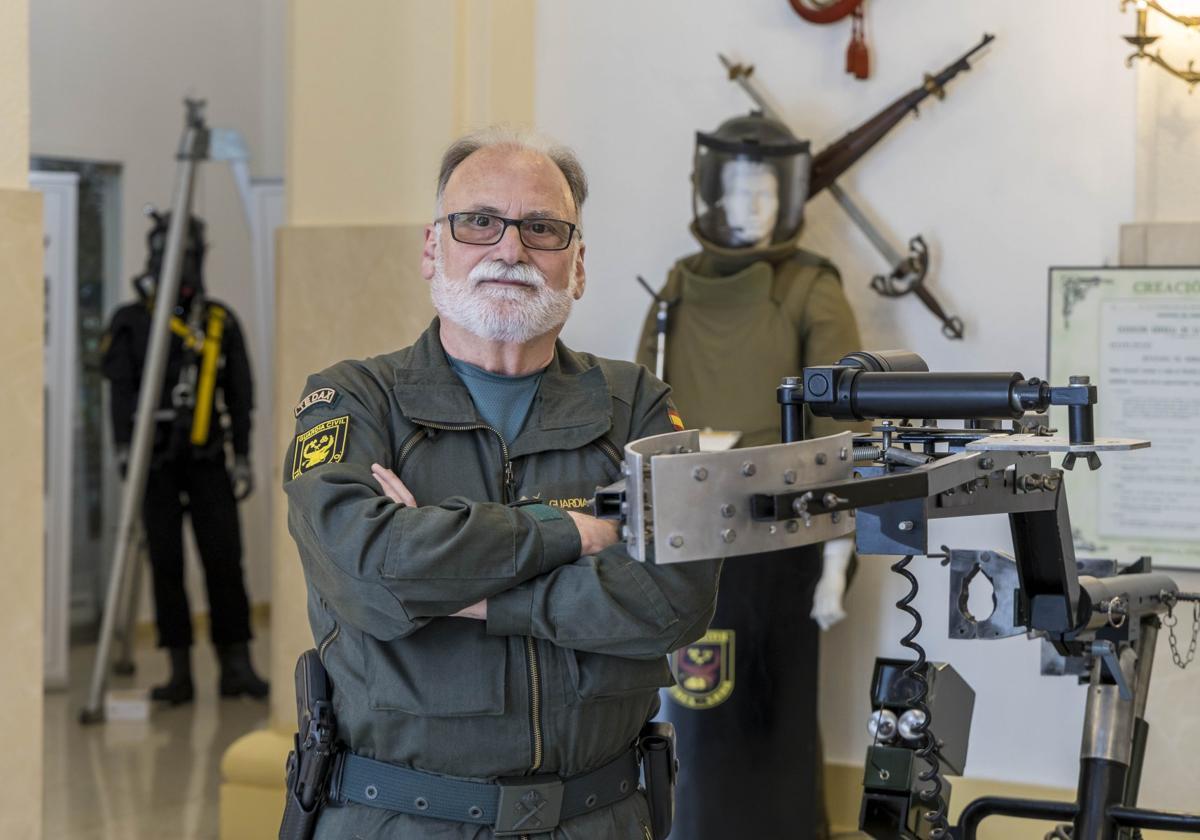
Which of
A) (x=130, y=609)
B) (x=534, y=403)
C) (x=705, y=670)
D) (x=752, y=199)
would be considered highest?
(x=752, y=199)

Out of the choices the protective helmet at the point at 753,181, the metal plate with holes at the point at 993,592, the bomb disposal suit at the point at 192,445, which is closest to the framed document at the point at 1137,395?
the protective helmet at the point at 753,181

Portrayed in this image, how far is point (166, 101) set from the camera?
6.90 meters

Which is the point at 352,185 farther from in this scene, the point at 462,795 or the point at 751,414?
the point at 462,795

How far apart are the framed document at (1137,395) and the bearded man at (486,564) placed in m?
2.00

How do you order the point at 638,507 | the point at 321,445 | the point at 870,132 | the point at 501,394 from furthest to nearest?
the point at 870,132
the point at 501,394
the point at 321,445
the point at 638,507

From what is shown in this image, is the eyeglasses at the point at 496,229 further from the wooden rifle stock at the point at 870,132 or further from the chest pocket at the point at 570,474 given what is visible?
the wooden rifle stock at the point at 870,132

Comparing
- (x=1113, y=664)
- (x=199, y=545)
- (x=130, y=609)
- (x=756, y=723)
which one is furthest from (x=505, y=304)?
(x=130, y=609)

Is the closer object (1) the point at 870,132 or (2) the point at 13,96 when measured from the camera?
(2) the point at 13,96

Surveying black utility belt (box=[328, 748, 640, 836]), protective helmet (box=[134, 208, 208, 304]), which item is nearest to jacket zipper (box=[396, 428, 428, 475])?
black utility belt (box=[328, 748, 640, 836])

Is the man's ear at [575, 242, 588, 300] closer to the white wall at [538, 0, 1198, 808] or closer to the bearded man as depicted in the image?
the bearded man

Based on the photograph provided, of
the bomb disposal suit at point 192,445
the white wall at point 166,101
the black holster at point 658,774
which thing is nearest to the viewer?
the black holster at point 658,774

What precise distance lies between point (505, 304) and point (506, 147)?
219 mm

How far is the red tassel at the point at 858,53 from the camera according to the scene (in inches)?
152

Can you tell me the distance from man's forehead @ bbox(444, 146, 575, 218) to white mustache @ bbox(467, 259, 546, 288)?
71 mm
